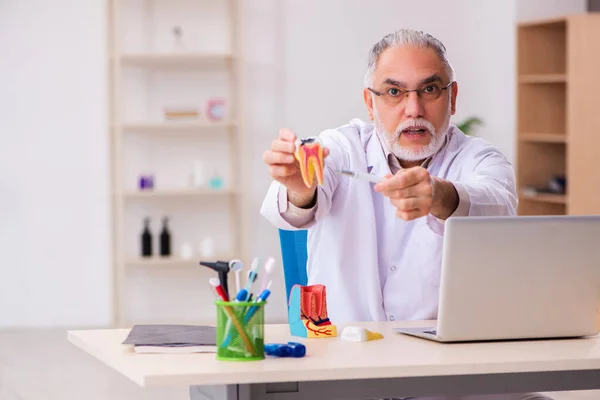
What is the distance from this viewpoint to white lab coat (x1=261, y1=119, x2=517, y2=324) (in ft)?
8.32

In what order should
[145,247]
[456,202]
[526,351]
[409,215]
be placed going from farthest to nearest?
[145,247]
[456,202]
[409,215]
[526,351]

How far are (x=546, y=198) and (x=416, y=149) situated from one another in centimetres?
395

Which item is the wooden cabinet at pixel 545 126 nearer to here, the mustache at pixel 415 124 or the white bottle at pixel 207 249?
the white bottle at pixel 207 249

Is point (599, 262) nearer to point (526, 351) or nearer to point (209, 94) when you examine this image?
point (526, 351)

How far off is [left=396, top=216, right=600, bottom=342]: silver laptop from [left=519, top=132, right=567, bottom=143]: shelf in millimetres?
4413

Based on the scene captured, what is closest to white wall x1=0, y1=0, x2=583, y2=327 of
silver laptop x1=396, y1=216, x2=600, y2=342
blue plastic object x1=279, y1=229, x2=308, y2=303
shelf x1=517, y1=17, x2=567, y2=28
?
shelf x1=517, y1=17, x2=567, y2=28

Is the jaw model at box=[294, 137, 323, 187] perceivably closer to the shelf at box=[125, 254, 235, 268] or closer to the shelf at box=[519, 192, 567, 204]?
the shelf at box=[125, 254, 235, 268]

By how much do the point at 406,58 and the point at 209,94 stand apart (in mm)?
4170

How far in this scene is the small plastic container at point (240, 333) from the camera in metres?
1.82

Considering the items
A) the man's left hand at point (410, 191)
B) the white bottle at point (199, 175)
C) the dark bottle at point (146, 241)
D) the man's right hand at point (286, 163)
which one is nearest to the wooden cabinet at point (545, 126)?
the white bottle at point (199, 175)

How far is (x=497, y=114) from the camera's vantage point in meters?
6.99

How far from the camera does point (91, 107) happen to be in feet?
21.7

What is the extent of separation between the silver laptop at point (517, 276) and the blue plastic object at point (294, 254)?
2.48 feet

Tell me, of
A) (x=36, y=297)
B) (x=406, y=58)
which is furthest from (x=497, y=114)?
(x=406, y=58)
